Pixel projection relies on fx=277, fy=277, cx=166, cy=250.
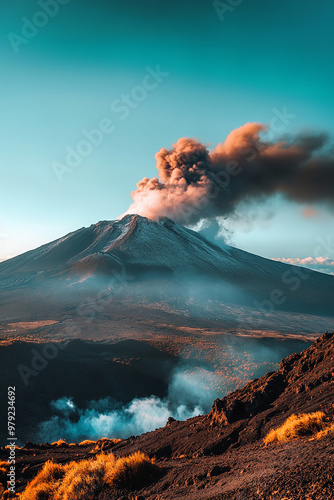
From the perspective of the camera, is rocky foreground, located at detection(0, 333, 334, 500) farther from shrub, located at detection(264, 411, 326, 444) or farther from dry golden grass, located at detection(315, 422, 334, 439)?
shrub, located at detection(264, 411, 326, 444)

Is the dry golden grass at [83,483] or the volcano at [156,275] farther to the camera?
the volcano at [156,275]

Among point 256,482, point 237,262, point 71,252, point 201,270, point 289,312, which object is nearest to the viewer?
point 256,482

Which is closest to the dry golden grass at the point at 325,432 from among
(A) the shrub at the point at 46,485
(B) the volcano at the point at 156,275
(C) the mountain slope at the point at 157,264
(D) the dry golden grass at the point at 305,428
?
(D) the dry golden grass at the point at 305,428

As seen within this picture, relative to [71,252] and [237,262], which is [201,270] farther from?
[71,252]

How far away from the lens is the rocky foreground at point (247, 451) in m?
4.12

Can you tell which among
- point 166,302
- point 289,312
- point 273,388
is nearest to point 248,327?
point 166,302

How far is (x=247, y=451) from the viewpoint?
6.52 meters

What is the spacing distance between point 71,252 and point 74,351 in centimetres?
9357

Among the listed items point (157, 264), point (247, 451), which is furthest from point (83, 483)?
point (157, 264)

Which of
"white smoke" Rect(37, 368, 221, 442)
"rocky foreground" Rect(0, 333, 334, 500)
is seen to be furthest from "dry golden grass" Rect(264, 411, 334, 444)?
"white smoke" Rect(37, 368, 221, 442)

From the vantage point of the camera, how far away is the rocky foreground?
13.5 ft

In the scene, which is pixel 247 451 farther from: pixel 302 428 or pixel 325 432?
pixel 325 432

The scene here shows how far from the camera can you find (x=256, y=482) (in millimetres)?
4316

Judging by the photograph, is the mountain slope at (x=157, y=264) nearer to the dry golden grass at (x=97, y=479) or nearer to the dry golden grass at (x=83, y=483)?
the dry golden grass at (x=97, y=479)
